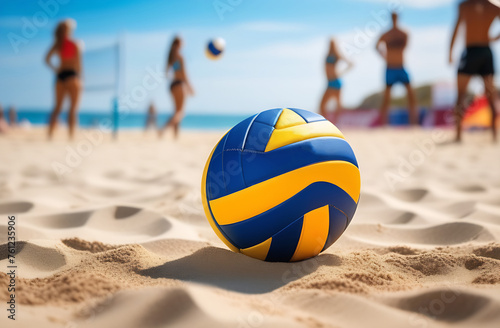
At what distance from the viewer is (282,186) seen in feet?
7.04

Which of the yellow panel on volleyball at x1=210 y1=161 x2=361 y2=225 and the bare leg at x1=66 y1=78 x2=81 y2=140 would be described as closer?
the yellow panel on volleyball at x1=210 y1=161 x2=361 y2=225

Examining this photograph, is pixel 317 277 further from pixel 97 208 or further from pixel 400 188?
pixel 400 188

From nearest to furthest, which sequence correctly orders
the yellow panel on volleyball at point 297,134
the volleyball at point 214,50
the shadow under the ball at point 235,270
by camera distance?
the shadow under the ball at point 235,270, the yellow panel on volleyball at point 297,134, the volleyball at point 214,50

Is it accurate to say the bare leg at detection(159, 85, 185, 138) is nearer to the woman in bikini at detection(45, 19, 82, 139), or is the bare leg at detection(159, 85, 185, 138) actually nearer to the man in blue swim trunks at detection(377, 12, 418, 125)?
the woman in bikini at detection(45, 19, 82, 139)

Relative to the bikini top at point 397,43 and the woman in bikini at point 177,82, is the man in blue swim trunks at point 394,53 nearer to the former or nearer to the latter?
the bikini top at point 397,43

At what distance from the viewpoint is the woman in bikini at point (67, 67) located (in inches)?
337

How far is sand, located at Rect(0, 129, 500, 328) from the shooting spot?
1679mm

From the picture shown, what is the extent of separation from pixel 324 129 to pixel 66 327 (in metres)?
1.54

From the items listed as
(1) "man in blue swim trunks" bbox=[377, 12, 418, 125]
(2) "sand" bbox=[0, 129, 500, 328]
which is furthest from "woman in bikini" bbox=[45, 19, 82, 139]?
(1) "man in blue swim trunks" bbox=[377, 12, 418, 125]

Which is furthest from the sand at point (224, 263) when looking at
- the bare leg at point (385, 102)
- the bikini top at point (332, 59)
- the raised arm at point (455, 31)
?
the bikini top at point (332, 59)

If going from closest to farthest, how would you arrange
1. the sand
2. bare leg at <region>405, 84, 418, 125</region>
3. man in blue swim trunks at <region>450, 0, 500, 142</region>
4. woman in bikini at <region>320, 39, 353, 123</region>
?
the sand < man in blue swim trunks at <region>450, 0, 500, 142</region> < bare leg at <region>405, 84, 418, 125</region> < woman in bikini at <region>320, 39, 353, 123</region>

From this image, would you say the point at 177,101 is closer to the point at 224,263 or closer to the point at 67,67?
the point at 67,67

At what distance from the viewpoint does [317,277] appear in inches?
82.7

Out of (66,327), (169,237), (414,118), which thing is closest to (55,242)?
(169,237)
